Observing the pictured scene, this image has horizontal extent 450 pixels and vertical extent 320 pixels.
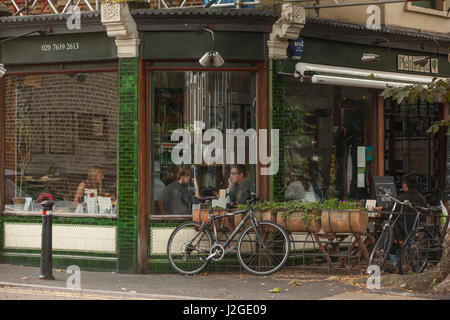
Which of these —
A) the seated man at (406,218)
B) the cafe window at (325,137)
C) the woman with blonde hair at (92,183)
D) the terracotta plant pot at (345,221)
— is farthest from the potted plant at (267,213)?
the woman with blonde hair at (92,183)

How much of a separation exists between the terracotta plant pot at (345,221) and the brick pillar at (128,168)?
3038mm

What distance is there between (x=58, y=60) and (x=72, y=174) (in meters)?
1.92

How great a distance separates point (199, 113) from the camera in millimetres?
13539

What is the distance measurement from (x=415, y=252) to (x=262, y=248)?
7.38 ft

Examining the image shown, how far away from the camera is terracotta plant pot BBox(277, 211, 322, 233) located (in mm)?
12414

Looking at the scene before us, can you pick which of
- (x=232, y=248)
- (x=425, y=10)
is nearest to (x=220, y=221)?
(x=232, y=248)

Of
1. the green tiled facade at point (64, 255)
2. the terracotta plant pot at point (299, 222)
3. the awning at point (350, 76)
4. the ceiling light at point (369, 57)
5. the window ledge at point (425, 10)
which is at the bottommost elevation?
the green tiled facade at point (64, 255)

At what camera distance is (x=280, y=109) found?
13.4 metres

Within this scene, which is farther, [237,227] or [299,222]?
[237,227]

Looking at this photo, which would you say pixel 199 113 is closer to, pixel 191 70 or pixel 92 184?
pixel 191 70

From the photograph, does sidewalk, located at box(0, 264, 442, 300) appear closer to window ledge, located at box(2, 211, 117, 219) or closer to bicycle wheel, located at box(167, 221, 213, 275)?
bicycle wheel, located at box(167, 221, 213, 275)

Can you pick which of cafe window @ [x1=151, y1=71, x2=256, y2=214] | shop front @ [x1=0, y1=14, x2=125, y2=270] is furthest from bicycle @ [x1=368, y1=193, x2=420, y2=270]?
shop front @ [x1=0, y1=14, x2=125, y2=270]

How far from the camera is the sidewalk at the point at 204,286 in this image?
35.0 ft

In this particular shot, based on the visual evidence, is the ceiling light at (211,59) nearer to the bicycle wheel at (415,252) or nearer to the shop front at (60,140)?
the shop front at (60,140)
